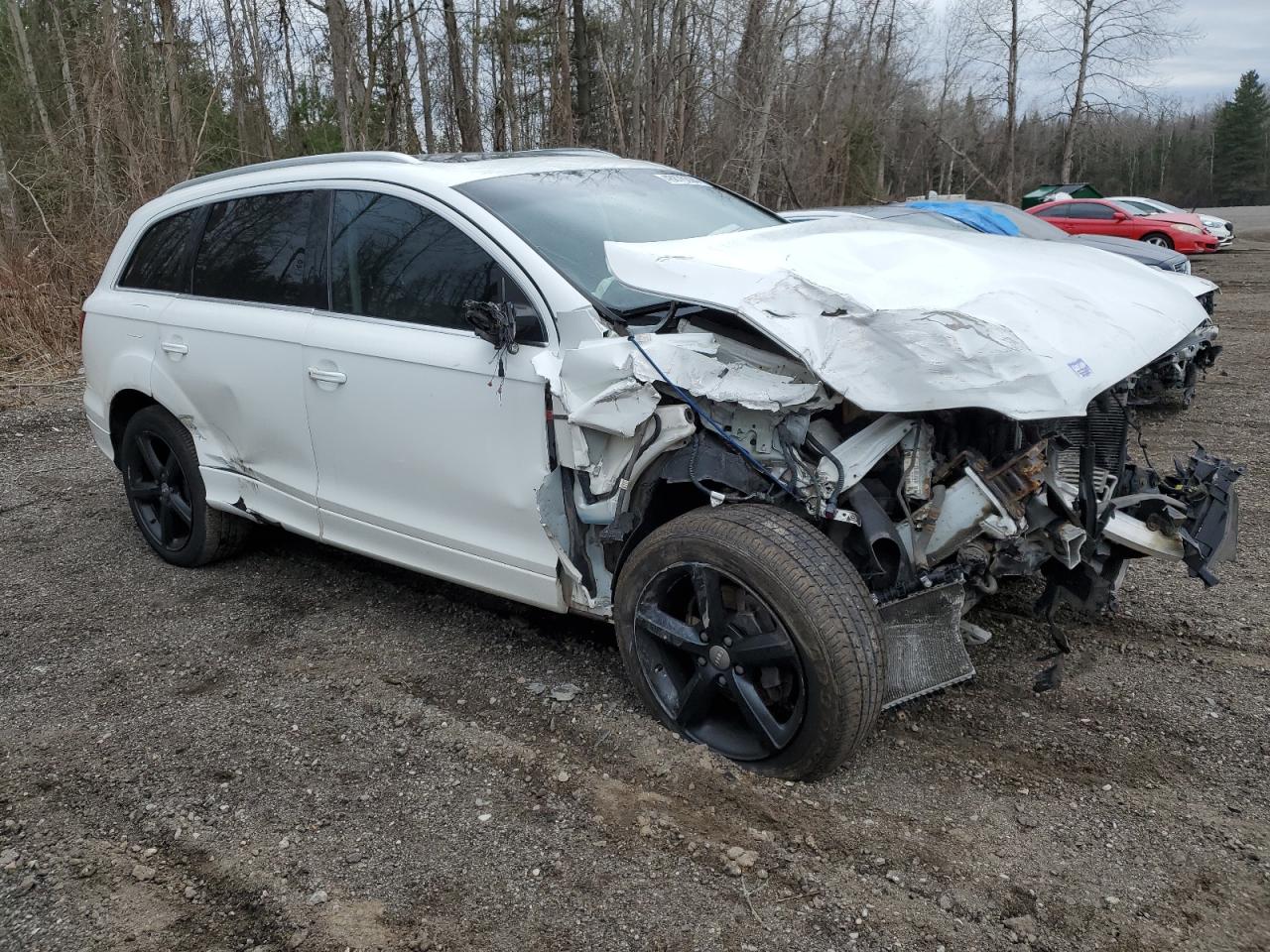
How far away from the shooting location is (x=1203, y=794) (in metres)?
2.89

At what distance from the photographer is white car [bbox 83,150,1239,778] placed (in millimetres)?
2791

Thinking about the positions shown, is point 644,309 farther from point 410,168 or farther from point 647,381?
point 410,168

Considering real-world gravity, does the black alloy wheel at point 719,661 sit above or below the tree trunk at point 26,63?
below

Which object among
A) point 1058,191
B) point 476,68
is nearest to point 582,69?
point 476,68

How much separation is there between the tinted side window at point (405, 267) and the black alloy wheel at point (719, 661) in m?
0.98

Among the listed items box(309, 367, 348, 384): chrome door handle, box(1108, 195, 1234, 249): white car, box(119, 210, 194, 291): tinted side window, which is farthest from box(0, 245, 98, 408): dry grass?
box(1108, 195, 1234, 249): white car

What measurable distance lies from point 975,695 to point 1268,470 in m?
3.62

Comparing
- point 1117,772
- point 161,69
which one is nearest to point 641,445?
point 1117,772

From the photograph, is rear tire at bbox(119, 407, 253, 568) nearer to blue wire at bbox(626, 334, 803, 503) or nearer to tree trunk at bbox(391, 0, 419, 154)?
blue wire at bbox(626, 334, 803, 503)

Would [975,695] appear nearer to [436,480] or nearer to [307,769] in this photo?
[436,480]

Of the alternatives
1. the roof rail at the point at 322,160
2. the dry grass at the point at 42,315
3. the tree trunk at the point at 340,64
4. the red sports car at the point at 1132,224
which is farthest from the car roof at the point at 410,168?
the red sports car at the point at 1132,224

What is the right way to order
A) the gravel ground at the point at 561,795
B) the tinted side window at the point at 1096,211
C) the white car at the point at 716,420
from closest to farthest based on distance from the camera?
the gravel ground at the point at 561,795
the white car at the point at 716,420
the tinted side window at the point at 1096,211

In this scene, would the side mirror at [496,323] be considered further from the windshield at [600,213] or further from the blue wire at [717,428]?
the blue wire at [717,428]

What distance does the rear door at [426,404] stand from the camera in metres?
3.32
